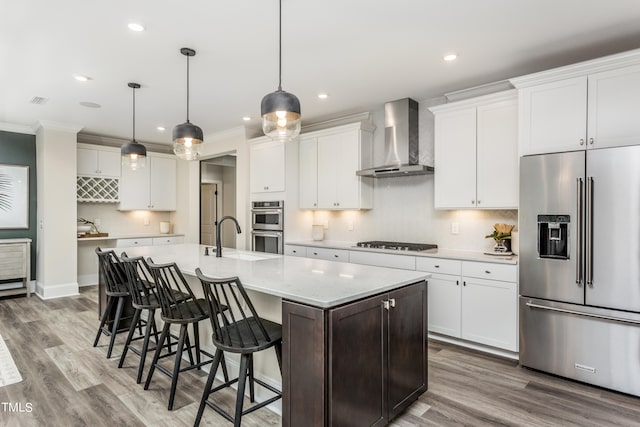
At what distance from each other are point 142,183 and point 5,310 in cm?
287

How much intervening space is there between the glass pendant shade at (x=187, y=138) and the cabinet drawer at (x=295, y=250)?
2.16m

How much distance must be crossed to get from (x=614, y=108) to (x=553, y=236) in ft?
3.52

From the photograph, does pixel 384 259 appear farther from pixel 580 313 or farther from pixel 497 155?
pixel 580 313

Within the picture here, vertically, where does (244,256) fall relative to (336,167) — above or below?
below

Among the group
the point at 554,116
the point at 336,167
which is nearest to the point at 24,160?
the point at 336,167

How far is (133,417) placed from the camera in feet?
7.77

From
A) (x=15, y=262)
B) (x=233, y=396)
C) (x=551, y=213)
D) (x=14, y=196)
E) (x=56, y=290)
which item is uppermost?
(x=14, y=196)

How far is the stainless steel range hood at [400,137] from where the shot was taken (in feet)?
14.1

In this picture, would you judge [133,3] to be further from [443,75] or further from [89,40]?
[443,75]

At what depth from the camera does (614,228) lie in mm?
2699

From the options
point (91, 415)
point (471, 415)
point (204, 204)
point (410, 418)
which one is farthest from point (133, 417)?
point (204, 204)

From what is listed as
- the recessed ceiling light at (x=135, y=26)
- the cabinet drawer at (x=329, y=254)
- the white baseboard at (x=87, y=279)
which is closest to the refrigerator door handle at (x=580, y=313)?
the cabinet drawer at (x=329, y=254)

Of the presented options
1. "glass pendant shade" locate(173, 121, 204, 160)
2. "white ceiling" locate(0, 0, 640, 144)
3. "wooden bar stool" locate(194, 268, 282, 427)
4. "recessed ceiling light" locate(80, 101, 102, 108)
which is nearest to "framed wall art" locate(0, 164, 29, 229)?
"white ceiling" locate(0, 0, 640, 144)

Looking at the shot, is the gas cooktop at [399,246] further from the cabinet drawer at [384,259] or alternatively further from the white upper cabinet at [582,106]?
the white upper cabinet at [582,106]
